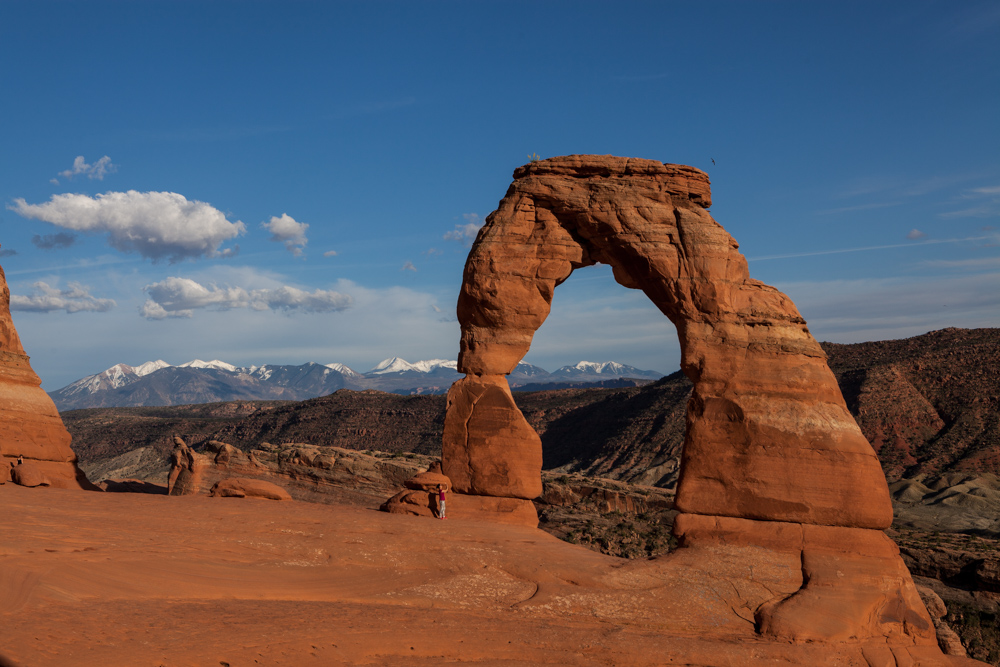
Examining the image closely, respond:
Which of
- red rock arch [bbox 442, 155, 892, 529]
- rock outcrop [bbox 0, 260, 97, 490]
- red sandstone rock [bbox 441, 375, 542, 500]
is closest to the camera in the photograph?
red rock arch [bbox 442, 155, 892, 529]

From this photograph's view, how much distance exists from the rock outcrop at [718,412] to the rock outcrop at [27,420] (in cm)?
1282

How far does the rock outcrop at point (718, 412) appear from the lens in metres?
13.9

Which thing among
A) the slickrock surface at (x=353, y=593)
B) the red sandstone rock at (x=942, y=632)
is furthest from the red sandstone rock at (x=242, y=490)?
the red sandstone rock at (x=942, y=632)

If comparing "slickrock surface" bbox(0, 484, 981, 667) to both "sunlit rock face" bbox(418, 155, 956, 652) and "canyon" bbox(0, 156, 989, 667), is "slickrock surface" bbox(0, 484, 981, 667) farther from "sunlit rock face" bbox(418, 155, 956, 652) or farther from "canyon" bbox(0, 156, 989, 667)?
"sunlit rock face" bbox(418, 155, 956, 652)

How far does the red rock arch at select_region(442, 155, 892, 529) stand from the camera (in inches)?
602

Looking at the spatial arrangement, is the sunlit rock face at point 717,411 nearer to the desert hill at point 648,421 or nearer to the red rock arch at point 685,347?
the red rock arch at point 685,347

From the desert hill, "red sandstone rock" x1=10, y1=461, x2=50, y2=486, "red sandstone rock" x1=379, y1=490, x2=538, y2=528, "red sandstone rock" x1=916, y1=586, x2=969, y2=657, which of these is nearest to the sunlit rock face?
"red sandstone rock" x1=379, y1=490, x2=538, y2=528

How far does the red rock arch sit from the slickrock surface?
58.7 inches

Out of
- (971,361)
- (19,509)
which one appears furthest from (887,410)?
(19,509)

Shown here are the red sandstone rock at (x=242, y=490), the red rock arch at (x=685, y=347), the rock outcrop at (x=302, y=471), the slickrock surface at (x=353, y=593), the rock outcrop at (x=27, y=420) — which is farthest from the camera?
the rock outcrop at (x=302, y=471)

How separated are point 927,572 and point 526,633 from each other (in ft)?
82.5

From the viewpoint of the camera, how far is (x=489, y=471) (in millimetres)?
18484

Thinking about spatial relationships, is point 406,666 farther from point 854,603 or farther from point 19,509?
point 19,509

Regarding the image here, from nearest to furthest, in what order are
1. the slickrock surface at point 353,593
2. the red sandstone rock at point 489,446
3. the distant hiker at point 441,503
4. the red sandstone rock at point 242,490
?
1. the slickrock surface at point 353,593
2. the distant hiker at point 441,503
3. the red sandstone rock at point 489,446
4. the red sandstone rock at point 242,490
